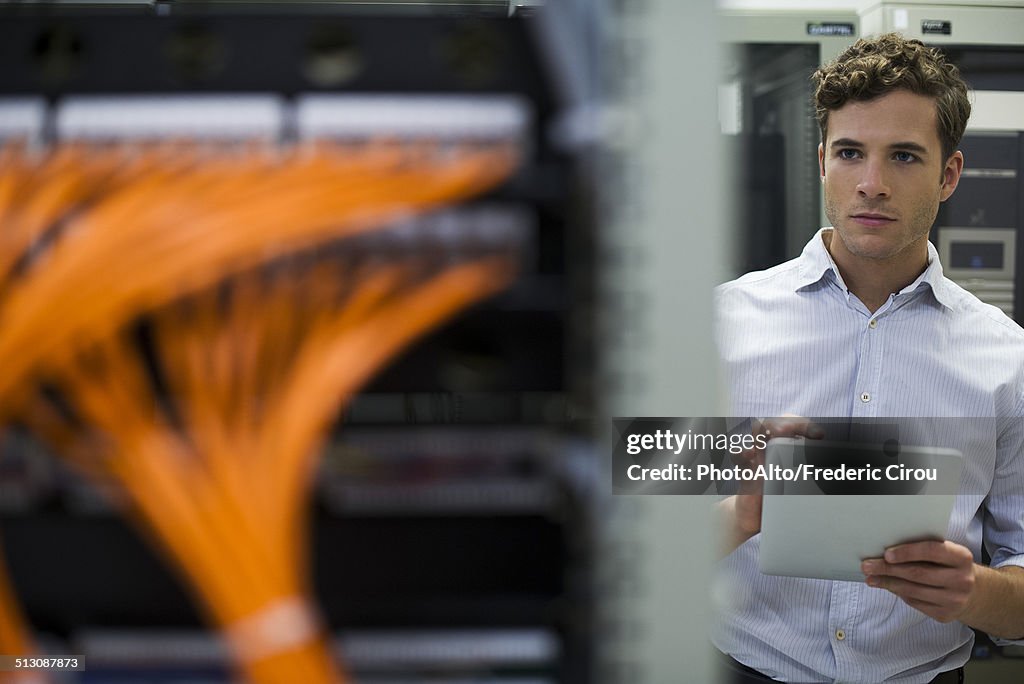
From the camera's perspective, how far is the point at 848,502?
700mm

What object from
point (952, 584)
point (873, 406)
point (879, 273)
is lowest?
point (952, 584)

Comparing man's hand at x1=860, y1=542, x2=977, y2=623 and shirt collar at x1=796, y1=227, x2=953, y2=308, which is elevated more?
shirt collar at x1=796, y1=227, x2=953, y2=308

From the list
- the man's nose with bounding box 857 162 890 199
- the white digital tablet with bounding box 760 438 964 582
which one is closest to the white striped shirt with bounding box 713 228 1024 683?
the man's nose with bounding box 857 162 890 199

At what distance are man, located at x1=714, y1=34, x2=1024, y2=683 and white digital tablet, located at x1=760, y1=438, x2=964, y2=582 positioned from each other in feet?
1.25

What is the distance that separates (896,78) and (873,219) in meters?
0.19

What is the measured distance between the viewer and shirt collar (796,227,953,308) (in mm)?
1196

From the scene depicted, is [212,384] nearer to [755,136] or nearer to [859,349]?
[859,349]

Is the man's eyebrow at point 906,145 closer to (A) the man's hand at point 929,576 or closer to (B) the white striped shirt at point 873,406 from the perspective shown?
(B) the white striped shirt at point 873,406

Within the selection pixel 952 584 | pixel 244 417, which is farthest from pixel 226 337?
pixel 952 584

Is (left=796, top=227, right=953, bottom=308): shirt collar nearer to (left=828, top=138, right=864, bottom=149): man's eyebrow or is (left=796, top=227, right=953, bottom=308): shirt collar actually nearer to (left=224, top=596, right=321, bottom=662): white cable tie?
(left=828, top=138, right=864, bottom=149): man's eyebrow

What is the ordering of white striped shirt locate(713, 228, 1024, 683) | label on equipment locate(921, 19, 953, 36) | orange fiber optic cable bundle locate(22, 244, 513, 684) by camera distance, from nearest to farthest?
→ orange fiber optic cable bundle locate(22, 244, 513, 684)
white striped shirt locate(713, 228, 1024, 683)
label on equipment locate(921, 19, 953, 36)

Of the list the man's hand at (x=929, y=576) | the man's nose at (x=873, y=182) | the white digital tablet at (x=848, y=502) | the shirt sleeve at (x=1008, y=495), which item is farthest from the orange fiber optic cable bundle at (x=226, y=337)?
the shirt sleeve at (x=1008, y=495)

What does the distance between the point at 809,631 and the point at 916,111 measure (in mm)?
711

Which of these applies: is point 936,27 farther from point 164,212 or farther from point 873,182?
point 164,212
